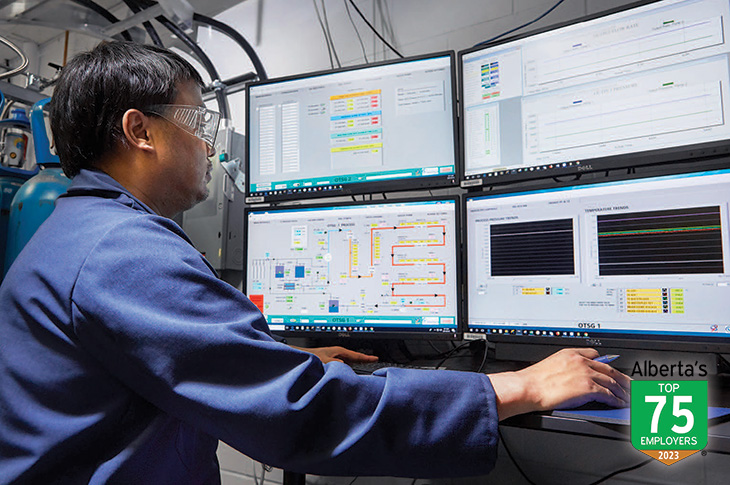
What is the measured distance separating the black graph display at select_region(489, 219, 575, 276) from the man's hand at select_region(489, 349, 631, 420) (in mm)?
365

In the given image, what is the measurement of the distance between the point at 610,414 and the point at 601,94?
2.41ft

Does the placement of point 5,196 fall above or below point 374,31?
below

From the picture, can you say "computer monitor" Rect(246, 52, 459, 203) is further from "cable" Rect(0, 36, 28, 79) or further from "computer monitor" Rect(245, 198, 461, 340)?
"cable" Rect(0, 36, 28, 79)

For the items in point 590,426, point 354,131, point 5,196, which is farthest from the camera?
point 5,196

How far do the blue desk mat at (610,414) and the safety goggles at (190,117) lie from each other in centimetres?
80

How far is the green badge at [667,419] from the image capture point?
704mm

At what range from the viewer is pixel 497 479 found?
53.1 inches

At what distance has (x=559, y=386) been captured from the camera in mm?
727

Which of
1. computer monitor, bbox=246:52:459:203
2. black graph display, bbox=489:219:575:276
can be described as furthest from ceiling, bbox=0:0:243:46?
black graph display, bbox=489:219:575:276

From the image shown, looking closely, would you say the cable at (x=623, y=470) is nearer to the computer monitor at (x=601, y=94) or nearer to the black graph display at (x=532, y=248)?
the black graph display at (x=532, y=248)

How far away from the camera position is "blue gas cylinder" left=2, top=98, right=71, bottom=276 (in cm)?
186

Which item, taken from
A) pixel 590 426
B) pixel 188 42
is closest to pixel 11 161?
pixel 188 42

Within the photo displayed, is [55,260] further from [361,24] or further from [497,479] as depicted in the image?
[361,24]

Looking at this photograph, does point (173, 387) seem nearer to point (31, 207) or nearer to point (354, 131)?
point (354, 131)
